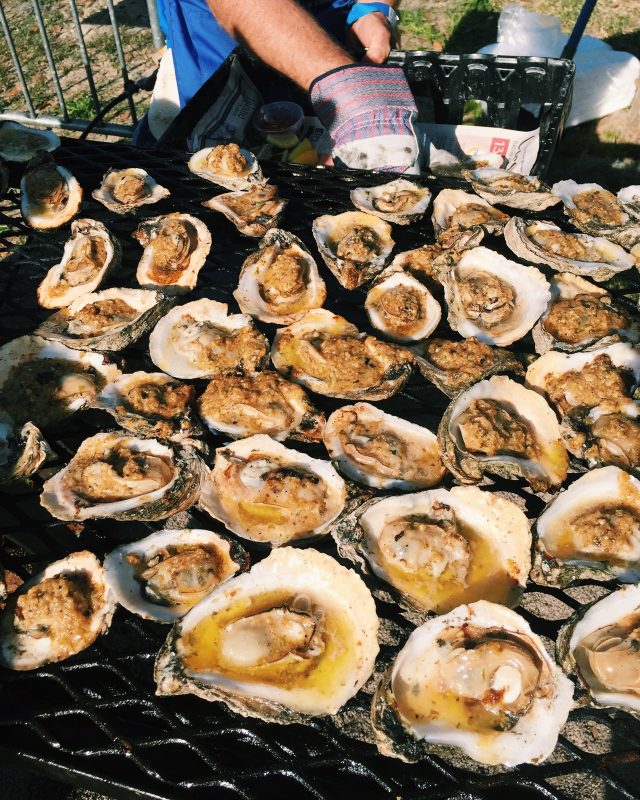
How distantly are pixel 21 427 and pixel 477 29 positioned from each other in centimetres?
574

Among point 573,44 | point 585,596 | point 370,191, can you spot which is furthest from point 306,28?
point 585,596

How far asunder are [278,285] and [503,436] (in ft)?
2.95

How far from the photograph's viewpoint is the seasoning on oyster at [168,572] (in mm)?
1511

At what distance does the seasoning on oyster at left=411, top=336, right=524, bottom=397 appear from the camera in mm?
1826

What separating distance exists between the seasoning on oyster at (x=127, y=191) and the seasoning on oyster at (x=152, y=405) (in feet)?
2.63

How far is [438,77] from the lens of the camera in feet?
10.5

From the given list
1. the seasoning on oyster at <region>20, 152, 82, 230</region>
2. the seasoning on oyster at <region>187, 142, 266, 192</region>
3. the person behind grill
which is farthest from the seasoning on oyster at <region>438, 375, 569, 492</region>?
the seasoning on oyster at <region>20, 152, 82, 230</region>

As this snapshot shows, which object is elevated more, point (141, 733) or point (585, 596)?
point (141, 733)

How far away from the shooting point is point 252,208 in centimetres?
232

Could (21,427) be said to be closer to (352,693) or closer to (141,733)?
(141,733)

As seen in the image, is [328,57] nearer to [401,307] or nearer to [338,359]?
[401,307]

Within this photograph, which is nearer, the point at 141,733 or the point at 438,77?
the point at 141,733

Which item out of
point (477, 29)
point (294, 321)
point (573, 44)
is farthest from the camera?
point (477, 29)

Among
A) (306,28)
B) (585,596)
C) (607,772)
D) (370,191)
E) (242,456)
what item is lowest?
(585,596)
